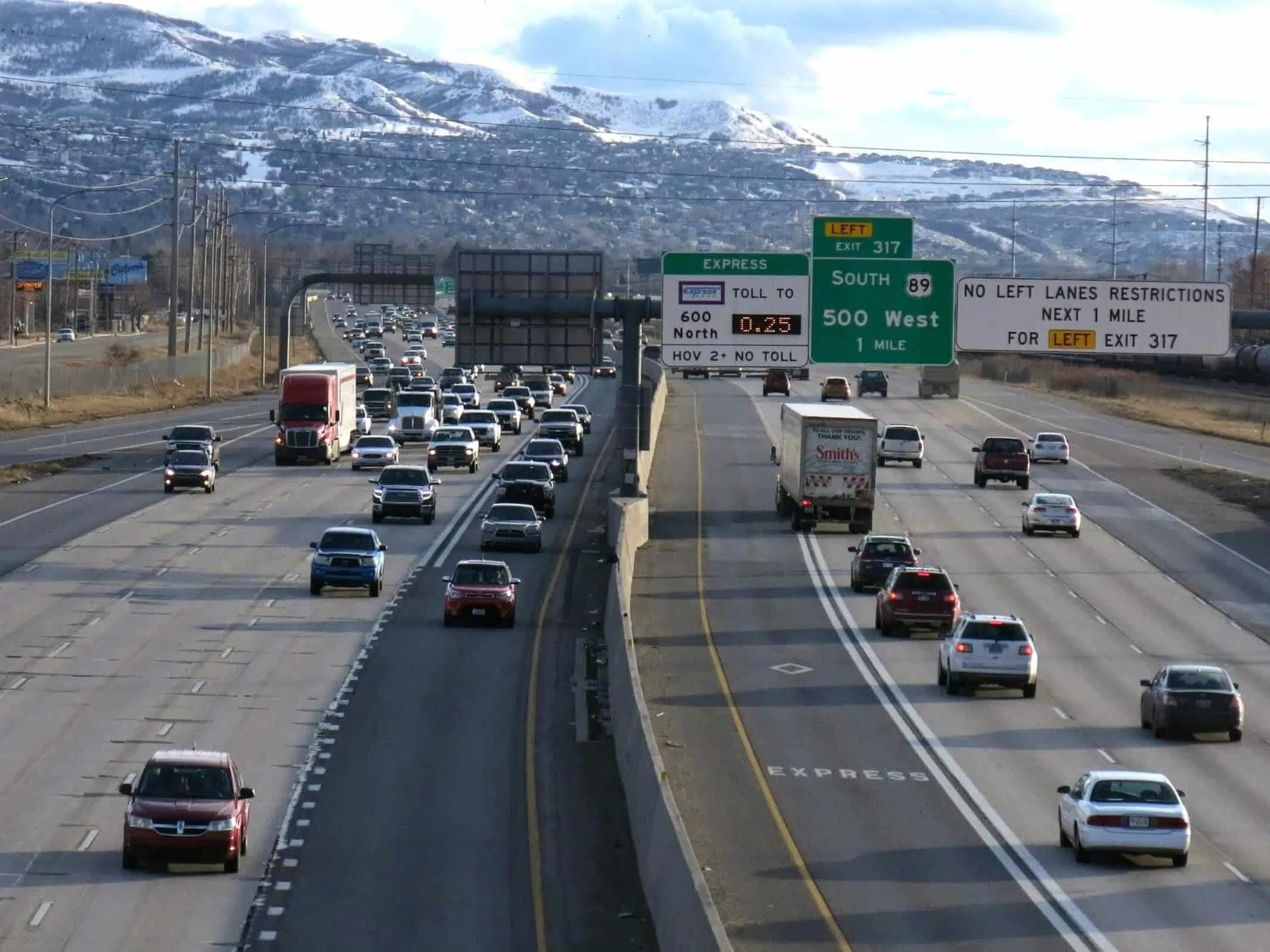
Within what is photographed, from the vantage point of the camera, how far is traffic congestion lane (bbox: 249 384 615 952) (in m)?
20.8

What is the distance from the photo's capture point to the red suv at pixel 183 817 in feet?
73.3

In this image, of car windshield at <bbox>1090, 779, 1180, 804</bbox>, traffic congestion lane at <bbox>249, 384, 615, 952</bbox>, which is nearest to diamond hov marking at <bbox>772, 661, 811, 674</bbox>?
traffic congestion lane at <bbox>249, 384, 615, 952</bbox>

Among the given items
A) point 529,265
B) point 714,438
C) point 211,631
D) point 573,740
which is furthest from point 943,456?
point 573,740

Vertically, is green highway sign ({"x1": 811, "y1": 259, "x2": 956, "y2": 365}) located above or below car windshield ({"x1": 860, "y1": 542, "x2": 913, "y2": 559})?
above

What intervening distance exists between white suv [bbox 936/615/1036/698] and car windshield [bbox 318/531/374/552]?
1515 cm

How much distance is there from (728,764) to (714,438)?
210 feet

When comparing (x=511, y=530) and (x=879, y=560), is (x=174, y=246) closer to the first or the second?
(x=511, y=530)

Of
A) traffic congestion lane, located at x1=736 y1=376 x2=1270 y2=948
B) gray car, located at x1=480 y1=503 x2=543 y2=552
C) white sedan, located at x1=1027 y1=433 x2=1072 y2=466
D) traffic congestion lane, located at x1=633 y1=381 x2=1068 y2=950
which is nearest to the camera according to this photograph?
traffic congestion lane, located at x1=633 y1=381 x2=1068 y2=950

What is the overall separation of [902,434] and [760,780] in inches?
2138

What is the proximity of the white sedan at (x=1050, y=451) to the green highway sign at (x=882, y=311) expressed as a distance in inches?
1815

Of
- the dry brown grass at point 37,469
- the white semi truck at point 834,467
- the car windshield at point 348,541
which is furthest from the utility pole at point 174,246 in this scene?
the car windshield at point 348,541

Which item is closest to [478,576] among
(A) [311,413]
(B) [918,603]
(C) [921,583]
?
(B) [918,603]

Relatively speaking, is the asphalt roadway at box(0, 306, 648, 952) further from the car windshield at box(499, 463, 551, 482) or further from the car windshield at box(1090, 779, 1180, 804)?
the car windshield at box(1090, 779, 1180, 804)

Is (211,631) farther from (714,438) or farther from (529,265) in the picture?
(714,438)
